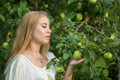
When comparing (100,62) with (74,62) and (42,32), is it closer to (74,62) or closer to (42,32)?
(74,62)

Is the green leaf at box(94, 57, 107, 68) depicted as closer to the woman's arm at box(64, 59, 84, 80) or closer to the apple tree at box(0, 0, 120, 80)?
the apple tree at box(0, 0, 120, 80)

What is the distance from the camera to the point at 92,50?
252cm

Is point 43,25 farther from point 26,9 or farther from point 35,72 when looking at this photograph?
point 26,9

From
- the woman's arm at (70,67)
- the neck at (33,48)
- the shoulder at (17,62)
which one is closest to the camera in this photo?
the woman's arm at (70,67)

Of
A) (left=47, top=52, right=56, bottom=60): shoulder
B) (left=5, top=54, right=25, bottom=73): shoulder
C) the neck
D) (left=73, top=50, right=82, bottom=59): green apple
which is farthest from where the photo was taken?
(left=47, top=52, right=56, bottom=60): shoulder

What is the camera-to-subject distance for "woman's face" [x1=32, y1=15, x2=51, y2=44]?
2.75m

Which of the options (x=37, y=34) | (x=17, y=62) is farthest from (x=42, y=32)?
(x=17, y=62)

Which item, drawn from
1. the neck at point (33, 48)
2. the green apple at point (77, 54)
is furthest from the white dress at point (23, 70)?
the green apple at point (77, 54)

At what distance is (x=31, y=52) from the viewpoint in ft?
9.25

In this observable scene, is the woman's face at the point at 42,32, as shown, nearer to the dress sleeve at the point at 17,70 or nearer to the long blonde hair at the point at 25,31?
the long blonde hair at the point at 25,31

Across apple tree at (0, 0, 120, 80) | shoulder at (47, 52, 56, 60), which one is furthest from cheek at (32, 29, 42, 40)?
shoulder at (47, 52, 56, 60)

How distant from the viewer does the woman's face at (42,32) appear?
2.75 meters

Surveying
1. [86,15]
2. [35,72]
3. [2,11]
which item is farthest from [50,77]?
[2,11]

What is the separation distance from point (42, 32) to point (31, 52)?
172 mm
